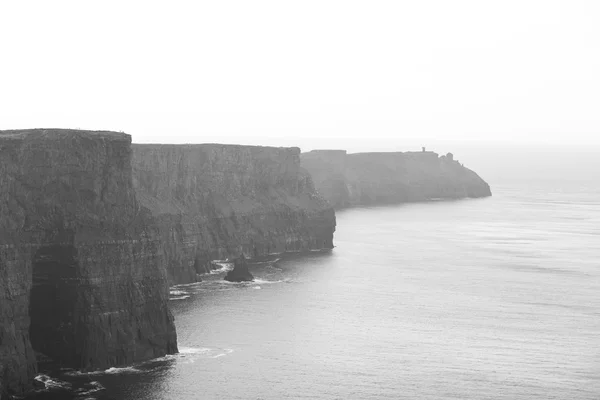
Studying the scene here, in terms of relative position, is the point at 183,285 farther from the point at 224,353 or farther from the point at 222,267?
the point at 224,353

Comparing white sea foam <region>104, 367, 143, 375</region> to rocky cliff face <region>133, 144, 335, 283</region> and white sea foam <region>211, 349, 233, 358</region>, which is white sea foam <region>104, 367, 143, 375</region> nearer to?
white sea foam <region>211, 349, 233, 358</region>

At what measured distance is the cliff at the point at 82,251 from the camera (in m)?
94.5

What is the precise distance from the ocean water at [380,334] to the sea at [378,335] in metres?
0.15

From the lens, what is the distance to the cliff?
310ft

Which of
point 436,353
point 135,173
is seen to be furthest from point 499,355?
point 135,173

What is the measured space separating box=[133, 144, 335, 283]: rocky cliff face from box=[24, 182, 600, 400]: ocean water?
17.7 feet

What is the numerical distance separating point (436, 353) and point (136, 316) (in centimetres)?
2663

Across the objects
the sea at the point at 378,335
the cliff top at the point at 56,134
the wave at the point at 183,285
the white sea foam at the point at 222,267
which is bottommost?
the sea at the point at 378,335

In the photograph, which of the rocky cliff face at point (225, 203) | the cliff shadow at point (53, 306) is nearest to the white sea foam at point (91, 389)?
the cliff shadow at point (53, 306)

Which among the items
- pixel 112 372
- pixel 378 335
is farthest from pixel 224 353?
pixel 378 335

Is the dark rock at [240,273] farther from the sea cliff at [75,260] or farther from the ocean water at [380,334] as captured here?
the sea cliff at [75,260]

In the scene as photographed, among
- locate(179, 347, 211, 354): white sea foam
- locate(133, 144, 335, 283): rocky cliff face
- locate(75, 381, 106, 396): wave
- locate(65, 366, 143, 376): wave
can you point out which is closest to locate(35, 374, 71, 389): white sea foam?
locate(75, 381, 106, 396): wave

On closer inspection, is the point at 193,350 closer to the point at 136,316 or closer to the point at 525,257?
the point at 136,316

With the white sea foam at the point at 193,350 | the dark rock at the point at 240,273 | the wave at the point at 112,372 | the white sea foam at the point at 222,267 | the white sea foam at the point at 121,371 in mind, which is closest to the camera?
the wave at the point at 112,372
